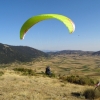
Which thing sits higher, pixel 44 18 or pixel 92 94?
pixel 44 18

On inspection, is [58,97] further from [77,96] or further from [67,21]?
[67,21]

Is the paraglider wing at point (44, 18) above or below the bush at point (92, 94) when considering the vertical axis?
above

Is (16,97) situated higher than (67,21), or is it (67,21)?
(67,21)

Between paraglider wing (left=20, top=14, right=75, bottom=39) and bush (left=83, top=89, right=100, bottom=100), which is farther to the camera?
bush (left=83, top=89, right=100, bottom=100)

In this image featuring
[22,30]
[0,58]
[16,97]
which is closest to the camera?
[22,30]

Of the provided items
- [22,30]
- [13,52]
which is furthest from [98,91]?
[13,52]

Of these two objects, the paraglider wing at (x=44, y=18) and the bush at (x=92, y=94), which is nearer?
the paraglider wing at (x=44, y=18)

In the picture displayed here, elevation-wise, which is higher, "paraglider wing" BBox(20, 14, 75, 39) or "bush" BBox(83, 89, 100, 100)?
"paraglider wing" BBox(20, 14, 75, 39)

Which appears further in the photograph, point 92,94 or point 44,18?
point 92,94

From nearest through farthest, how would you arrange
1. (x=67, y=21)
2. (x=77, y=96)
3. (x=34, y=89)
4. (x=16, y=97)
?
1. (x=67, y=21)
2. (x=16, y=97)
3. (x=77, y=96)
4. (x=34, y=89)

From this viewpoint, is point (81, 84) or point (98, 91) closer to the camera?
point (98, 91)
